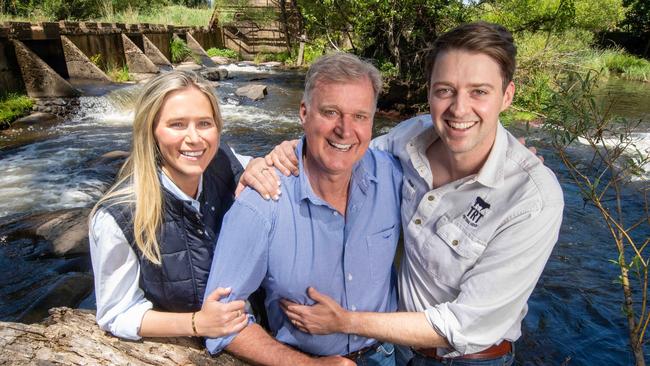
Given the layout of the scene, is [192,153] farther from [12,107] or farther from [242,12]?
[242,12]

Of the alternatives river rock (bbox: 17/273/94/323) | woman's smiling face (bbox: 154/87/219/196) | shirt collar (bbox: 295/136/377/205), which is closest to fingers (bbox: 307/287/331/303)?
shirt collar (bbox: 295/136/377/205)

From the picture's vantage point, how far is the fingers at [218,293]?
5.54ft

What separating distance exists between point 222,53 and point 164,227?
1009 inches

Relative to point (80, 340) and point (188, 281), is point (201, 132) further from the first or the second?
point (80, 340)

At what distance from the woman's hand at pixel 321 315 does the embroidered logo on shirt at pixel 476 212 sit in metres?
0.67

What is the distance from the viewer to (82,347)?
1749 millimetres

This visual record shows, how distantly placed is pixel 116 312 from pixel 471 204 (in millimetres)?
1569

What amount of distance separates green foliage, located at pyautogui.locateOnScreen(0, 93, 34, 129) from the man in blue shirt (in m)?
10.1

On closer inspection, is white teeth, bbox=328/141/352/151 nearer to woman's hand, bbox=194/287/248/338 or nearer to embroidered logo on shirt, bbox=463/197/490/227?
embroidered logo on shirt, bbox=463/197/490/227

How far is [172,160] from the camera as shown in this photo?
192 centimetres

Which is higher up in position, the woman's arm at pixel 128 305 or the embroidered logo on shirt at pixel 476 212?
the embroidered logo on shirt at pixel 476 212

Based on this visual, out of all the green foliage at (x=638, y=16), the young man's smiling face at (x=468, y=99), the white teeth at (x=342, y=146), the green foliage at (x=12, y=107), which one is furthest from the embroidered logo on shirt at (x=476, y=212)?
the green foliage at (x=638, y=16)

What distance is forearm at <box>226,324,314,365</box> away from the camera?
1.81 m

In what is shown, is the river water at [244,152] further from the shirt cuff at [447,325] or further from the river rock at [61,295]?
the shirt cuff at [447,325]
